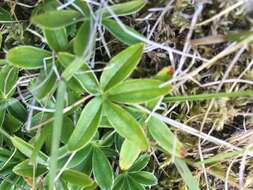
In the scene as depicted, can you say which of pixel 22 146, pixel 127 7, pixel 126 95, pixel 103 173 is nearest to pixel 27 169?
pixel 22 146

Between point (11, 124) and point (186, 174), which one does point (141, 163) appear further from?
point (11, 124)

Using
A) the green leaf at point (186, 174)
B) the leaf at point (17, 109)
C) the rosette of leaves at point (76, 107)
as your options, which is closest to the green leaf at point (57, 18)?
the rosette of leaves at point (76, 107)

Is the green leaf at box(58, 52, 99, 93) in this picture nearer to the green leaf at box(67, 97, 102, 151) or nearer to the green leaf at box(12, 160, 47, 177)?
the green leaf at box(67, 97, 102, 151)

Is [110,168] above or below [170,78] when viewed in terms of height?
below

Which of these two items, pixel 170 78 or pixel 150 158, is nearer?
pixel 170 78

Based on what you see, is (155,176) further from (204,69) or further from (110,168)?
(204,69)

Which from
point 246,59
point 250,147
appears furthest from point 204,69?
point 250,147

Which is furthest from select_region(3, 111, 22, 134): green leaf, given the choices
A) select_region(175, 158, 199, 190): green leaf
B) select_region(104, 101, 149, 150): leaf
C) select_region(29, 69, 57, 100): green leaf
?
select_region(175, 158, 199, 190): green leaf
